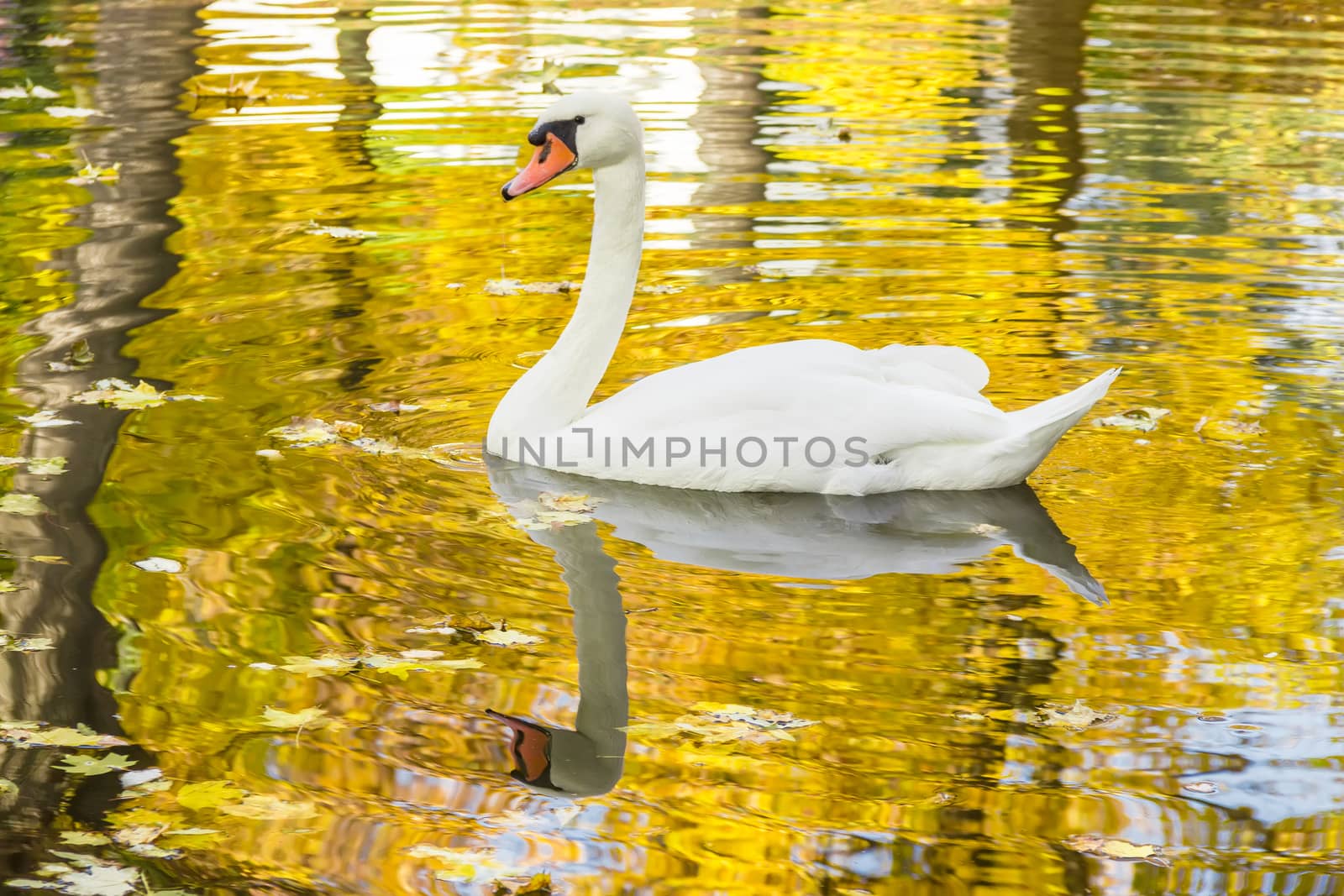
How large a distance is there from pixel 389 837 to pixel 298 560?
5.60ft

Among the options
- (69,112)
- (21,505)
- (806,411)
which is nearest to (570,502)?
(806,411)

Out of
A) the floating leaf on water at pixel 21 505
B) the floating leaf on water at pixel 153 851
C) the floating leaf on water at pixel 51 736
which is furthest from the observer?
the floating leaf on water at pixel 21 505

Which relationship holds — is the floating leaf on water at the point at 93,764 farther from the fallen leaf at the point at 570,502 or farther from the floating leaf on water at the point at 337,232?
the floating leaf on water at the point at 337,232

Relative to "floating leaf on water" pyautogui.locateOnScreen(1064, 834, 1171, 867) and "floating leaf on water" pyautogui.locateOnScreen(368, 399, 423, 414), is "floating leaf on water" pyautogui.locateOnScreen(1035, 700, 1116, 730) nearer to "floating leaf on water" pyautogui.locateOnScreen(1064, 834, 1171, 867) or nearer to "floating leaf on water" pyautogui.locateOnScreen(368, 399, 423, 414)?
"floating leaf on water" pyautogui.locateOnScreen(1064, 834, 1171, 867)

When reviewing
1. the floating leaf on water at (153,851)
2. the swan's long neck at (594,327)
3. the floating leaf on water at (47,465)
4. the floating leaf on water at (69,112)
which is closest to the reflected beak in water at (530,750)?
the floating leaf on water at (153,851)

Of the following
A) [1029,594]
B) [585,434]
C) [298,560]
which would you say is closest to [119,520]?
[298,560]

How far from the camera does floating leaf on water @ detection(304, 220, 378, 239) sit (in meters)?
9.45

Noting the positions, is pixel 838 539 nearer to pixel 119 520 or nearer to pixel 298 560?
pixel 298 560

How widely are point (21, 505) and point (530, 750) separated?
2500mm

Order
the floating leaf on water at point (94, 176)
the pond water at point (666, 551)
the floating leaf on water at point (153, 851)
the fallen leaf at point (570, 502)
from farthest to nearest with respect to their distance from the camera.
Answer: the floating leaf on water at point (94, 176), the fallen leaf at point (570, 502), the pond water at point (666, 551), the floating leaf on water at point (153, 851)

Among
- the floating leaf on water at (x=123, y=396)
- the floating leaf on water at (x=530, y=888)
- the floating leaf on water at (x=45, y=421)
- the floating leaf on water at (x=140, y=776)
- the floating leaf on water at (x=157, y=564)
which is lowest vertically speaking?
the floating leaf on water at (x=530, y=888)

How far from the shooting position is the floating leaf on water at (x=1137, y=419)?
6.66 metres

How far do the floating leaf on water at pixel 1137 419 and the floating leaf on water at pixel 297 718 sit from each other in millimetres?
3642

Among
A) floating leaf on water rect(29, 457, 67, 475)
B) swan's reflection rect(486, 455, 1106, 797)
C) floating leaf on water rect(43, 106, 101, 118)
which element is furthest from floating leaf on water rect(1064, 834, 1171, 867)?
floating leaf on water rect(43, 106, 101, 118)
